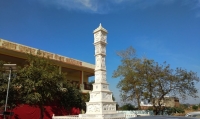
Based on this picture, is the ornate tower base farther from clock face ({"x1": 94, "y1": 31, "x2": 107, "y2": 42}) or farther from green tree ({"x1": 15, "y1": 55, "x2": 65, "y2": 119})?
green tree ({"x1": 15, "y1": 55, "x2": 65, "y2": 119})

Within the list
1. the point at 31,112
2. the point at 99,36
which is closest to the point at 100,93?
the point at 99,36

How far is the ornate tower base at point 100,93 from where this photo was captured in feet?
34.6

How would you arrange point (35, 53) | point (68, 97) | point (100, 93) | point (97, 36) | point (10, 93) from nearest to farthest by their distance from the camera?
1. point (100, 93)
2. point (10, 93)
3. point (97, 36)
4. point (68, 97)
5. point (35, 53)

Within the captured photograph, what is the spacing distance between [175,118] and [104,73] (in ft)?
30.9

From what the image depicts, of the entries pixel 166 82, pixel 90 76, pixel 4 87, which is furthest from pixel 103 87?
pixel 90 76

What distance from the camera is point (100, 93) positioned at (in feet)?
35.8

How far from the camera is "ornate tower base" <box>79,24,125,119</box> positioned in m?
10.6

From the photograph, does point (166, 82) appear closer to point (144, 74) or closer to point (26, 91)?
point (144, 74)

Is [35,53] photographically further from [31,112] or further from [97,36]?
[97,36]

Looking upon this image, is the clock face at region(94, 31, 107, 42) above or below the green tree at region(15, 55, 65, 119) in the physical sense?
above

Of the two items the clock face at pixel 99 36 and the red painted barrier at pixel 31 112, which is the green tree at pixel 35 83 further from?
the clock face at pixel 99 36

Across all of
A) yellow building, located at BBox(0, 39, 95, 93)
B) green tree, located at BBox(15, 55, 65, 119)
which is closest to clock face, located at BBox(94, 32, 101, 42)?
green tree, located at BBox(15, 55, 65, 119)

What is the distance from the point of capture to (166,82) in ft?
59.2

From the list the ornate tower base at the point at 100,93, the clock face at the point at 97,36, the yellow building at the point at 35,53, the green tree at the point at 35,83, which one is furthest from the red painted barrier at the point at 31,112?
the clock face at the point at 97,36
